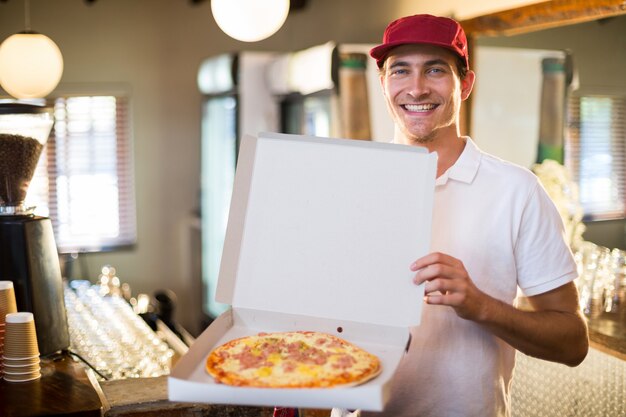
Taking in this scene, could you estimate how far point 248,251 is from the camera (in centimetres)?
159

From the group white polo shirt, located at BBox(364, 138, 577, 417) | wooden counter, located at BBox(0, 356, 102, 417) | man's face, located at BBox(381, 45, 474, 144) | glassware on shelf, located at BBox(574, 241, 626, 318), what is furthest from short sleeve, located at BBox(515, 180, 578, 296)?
glassware on shelf, located at BBox(574, 241, 626, 318)

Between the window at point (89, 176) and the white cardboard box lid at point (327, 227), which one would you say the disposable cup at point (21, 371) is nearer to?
the white cardboard box lid at point (327, 227)

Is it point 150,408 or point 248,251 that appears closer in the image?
point 248,251

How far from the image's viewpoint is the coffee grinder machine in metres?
1.96

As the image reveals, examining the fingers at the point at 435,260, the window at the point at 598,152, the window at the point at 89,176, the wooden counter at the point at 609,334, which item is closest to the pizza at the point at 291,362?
the fingers at the point at 435,260

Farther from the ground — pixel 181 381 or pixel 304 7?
pixel 304 7

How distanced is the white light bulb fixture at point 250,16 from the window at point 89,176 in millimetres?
3571

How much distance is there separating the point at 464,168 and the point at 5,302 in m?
1.08

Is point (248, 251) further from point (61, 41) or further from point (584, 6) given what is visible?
point (61, 41)

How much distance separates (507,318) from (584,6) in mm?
1851

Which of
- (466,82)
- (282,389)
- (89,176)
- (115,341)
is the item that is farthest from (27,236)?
(89,176)

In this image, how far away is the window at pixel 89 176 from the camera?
641 cm

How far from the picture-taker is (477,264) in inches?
67.2

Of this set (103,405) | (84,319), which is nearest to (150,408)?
(103,405)
